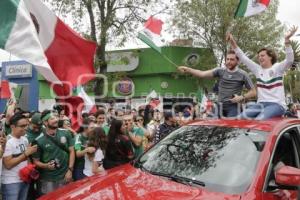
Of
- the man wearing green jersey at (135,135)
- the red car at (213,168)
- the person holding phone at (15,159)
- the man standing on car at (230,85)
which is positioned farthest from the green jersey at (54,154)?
the red car at (213,168)

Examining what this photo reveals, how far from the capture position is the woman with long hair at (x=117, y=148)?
681cm

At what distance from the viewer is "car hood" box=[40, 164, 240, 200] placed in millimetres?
3930

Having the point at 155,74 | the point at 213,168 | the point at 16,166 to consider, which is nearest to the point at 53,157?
the point at 16,166

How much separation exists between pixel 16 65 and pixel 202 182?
32.6 meters

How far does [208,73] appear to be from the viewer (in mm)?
7383

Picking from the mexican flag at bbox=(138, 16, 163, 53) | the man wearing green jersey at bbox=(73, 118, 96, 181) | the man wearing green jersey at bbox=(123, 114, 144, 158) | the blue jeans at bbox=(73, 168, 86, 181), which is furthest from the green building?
the blue jeans at bbox=(73, 168, 86, 181)

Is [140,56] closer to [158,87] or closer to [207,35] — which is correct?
[158,87]

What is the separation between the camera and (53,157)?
6801 millimetres

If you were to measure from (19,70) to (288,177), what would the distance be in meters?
32.6

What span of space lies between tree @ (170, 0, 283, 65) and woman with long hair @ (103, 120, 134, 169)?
67.2ft

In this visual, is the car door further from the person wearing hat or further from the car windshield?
the person wearing hat

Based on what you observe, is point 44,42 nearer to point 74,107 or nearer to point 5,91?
point 74,107

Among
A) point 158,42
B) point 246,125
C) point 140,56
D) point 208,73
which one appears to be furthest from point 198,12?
point 246,125

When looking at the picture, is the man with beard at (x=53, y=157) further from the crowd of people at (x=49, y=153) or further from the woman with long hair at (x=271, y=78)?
the woman with long hair at (x=271, y=78)
